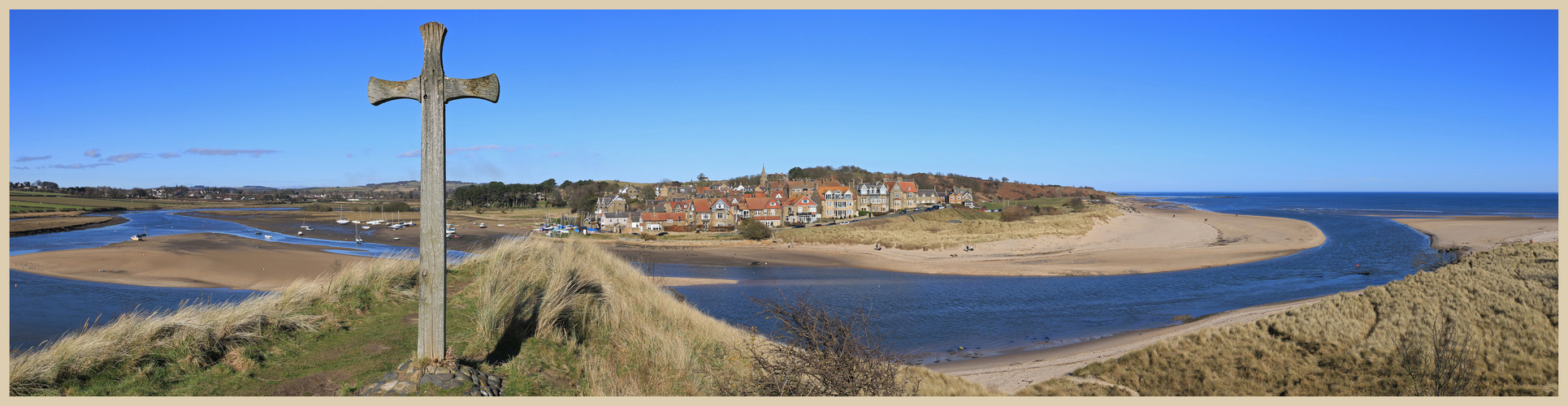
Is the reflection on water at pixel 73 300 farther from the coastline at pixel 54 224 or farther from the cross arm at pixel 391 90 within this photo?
the coastline at pixel 54 224

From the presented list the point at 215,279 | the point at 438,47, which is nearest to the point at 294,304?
the point at 438,47

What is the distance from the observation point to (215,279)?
21938mm

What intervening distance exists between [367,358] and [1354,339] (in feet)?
52.0

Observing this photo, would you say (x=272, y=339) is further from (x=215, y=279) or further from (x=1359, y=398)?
(x=215, y=279)

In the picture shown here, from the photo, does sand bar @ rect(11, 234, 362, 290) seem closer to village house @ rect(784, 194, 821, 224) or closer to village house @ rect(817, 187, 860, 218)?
village house @ rect(784, 194, 821, 224)

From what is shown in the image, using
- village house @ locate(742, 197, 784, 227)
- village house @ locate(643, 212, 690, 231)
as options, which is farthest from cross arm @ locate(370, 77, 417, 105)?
village house @ locate(742, 197, 784, 227)

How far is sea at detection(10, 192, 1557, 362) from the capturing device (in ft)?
51.3

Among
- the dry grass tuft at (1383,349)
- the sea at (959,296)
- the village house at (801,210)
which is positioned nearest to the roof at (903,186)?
the village house at (801,210)

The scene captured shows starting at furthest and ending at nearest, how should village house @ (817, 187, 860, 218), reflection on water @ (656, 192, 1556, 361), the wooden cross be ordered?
village house @ (817, 187, 860, 218), reflection on water @ (656, 192, 1556, 361), the wooden cross

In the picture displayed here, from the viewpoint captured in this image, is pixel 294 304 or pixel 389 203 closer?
pixel 294 304

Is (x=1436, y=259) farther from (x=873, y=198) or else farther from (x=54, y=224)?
(x=54, y=224)

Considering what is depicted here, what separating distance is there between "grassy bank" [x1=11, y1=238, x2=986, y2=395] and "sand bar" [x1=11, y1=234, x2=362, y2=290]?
10.3m

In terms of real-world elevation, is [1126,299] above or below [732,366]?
below

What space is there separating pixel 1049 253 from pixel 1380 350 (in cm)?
3123
